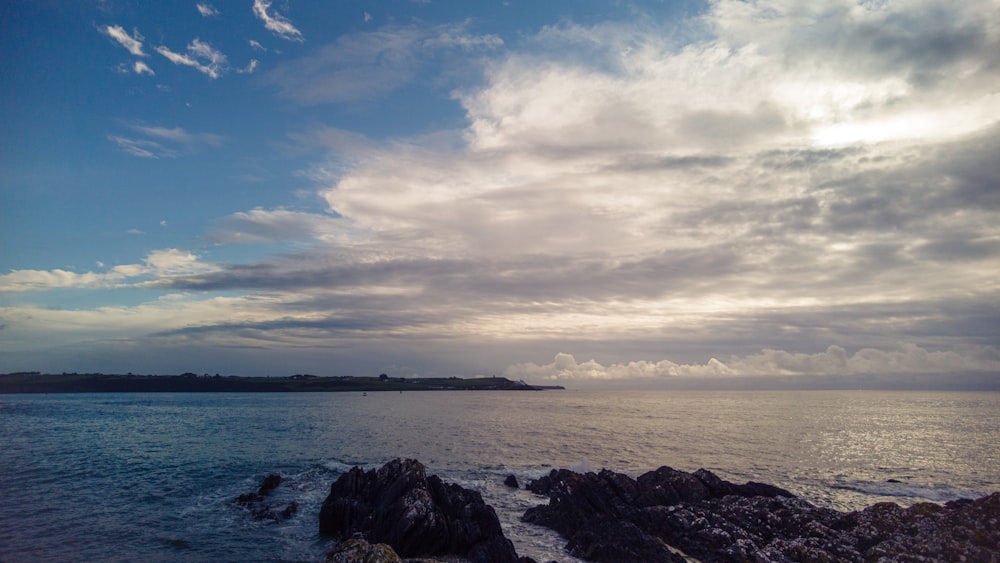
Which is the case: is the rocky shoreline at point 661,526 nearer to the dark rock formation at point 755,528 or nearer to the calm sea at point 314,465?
the dark rock formation at point 755,528

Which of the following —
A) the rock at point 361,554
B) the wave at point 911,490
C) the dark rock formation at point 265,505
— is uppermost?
the rock at point 361,554

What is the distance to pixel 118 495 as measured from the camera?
40.8m

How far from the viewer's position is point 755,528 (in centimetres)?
2902

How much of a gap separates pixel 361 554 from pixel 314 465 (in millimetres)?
39677

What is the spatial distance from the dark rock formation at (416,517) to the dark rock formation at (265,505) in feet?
11.7

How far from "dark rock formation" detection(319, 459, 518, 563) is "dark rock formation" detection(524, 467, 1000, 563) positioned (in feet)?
16.2

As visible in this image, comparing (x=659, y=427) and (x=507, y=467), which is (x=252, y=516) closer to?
(x=507, y=467)

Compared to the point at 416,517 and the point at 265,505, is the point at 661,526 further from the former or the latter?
the point at 265,505

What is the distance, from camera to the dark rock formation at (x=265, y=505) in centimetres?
3517

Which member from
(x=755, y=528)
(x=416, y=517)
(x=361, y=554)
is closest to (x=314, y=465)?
(x=416, y=517)

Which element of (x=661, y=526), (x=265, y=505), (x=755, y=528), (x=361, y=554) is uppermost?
(x=361, y=554)

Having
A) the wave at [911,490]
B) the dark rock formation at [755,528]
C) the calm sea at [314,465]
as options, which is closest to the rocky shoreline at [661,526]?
the dark rock formation at [755,528]

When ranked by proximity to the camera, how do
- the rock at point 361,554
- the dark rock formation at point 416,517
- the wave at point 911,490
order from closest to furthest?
1. the rock at point 361,554
2. the dark rock formation at point 416,517
3. the wave at point 911,490

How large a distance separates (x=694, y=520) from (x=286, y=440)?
6287 cm
